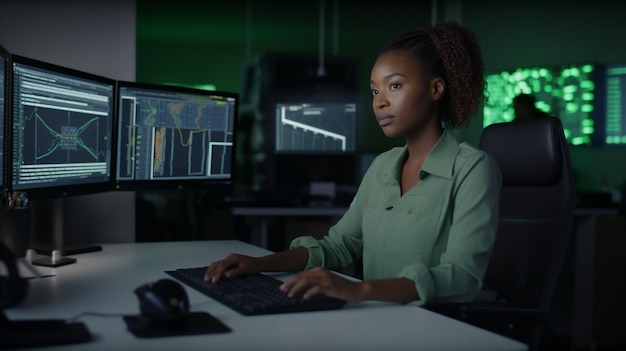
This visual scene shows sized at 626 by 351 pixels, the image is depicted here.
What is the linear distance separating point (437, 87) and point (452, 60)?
2.6 inches

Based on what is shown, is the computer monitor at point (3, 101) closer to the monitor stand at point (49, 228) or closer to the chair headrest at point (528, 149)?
the monitor stand at point (49, 228)

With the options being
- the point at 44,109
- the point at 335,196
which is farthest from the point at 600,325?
the point at 44,109

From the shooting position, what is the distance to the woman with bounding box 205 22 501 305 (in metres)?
1.30

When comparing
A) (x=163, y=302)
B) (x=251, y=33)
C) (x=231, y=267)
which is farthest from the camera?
(x=251, y=33)

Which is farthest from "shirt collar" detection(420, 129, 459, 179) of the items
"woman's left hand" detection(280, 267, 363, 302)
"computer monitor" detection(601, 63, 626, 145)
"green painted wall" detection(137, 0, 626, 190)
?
"green painted wall" detection(137, 0, 626, 190)

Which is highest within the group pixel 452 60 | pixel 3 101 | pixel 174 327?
pixel 452 60

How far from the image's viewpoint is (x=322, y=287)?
1.09 m

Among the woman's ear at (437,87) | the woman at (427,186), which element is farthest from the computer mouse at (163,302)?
the woman's ear at (437,87)

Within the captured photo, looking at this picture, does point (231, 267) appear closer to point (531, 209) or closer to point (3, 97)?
point (3, 97)

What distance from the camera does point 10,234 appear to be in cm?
142

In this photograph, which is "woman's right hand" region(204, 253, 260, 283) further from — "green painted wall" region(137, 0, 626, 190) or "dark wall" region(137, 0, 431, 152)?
"dark wall" region(137, 0, 431, 152)

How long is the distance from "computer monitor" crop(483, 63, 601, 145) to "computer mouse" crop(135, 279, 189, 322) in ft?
12.1

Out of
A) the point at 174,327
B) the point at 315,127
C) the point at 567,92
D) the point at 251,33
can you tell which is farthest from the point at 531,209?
the point at 251,33

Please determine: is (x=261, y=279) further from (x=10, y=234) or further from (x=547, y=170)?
(x=547, y=170)
